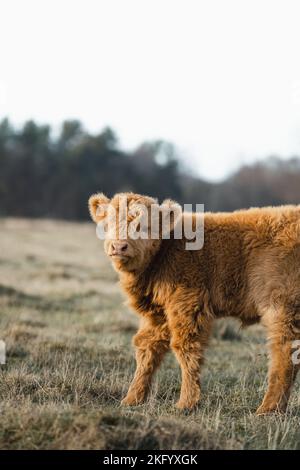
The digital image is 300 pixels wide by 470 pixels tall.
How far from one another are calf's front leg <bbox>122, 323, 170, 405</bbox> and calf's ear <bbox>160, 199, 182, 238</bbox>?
88cm

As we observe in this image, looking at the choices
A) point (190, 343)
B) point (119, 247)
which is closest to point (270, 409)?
point (190, 343)

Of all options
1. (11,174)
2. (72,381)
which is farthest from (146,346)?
(11,174)

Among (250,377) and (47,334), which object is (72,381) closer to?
(250,377)

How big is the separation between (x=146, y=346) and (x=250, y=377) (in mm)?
1627

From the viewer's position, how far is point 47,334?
931 centimetres

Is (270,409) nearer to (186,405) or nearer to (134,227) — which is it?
(186,405)

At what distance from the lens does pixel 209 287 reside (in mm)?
6242

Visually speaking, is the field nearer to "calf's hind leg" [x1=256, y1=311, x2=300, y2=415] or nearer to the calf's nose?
"calf's hind leg" [x1=256, y1=311, x2=300, y2=415]

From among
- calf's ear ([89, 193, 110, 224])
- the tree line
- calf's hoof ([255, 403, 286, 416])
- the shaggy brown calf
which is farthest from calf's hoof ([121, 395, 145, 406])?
the tree line

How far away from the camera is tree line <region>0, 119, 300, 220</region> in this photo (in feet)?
194

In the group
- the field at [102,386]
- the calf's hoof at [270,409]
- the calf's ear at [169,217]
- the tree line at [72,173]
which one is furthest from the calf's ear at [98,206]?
the tree line at [72,173]

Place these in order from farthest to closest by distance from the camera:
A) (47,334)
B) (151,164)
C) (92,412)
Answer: (151,164), (47,334), (92,412)

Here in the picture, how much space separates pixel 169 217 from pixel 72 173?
55996 millimetres

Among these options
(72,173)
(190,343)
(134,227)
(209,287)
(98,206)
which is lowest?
(190,343)
